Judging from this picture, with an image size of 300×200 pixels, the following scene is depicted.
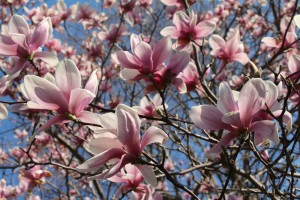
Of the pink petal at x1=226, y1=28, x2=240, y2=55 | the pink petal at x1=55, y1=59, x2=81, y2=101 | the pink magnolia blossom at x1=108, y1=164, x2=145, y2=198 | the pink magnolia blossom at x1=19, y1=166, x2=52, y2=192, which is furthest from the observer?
the pink magnolia blossom at x1=19, y1=166, x2=52, y2=192

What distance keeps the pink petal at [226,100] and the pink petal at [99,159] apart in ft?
0.93

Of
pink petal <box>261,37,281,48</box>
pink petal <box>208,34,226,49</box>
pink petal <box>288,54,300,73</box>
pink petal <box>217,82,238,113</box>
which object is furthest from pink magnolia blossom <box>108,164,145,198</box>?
pink petal <box>261,37,281,48</box>

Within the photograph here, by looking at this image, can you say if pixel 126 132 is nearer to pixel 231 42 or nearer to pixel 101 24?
pixel 231 42

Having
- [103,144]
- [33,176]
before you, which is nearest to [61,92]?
[103,144]

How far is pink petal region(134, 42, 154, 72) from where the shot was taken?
1306 millimetres

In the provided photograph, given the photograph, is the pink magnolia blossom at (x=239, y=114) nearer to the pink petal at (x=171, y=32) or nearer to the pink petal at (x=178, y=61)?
the pink petal at (x=178, y=61)

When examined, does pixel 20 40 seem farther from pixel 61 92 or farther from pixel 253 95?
pixel 253 95

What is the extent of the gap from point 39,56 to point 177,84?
0.53 m

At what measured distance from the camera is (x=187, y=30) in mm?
1844

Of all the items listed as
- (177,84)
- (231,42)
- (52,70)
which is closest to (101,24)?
(52,70)

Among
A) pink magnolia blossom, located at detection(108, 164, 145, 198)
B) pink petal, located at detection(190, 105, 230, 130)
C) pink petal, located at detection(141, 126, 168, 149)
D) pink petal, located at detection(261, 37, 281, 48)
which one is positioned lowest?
pink magnolia blossom, located at detection(108, 164, 145, 198)

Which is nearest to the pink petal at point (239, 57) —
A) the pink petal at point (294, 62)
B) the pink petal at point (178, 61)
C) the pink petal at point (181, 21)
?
the pink petal at point (181, 21)

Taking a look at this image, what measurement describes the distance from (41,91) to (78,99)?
→ 0.10 metres

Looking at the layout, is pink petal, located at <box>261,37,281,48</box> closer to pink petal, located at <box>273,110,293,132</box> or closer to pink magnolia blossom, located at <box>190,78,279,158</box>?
pink petal, located at <box>273,110,293,132</box>
